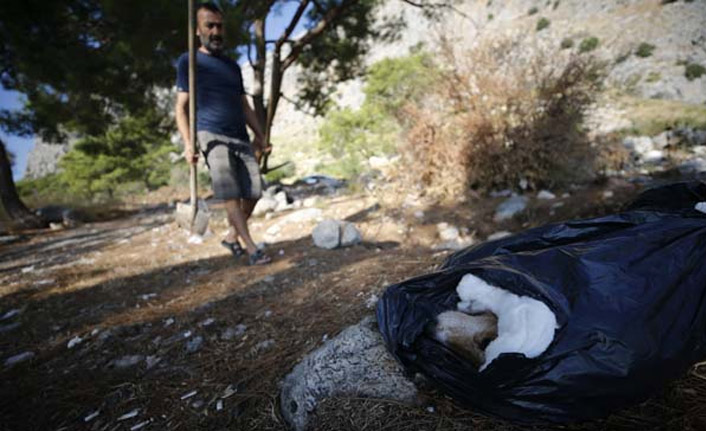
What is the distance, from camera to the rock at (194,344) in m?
1.39

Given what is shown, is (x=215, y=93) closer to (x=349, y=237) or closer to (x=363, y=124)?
(x=349, y=237)

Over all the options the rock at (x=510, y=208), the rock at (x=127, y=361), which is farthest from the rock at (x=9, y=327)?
the rock at (x=510, y=208)

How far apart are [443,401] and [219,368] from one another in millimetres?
898

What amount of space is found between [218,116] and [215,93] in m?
0.18

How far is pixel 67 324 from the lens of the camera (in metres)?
1.76

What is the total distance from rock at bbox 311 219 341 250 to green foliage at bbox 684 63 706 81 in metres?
16.5

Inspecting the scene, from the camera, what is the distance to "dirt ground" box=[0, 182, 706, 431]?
0.86 m

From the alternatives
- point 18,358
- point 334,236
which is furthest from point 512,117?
point 18,358

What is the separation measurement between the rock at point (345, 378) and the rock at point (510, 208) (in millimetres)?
2718

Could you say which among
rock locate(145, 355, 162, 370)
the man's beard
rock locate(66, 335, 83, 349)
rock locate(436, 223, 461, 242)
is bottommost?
rock locate(436, 223, 461, 242)

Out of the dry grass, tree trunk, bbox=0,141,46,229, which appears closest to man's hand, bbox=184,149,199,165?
tree trunk, bbox=0,141,46,229

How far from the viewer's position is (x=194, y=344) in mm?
1418

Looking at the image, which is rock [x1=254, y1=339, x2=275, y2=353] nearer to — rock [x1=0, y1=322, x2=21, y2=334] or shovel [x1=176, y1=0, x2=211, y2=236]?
shovel [x1=176, y1=0, x2=211, y2=236]

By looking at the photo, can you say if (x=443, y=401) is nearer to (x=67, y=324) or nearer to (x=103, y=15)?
(x=67, y=324)
